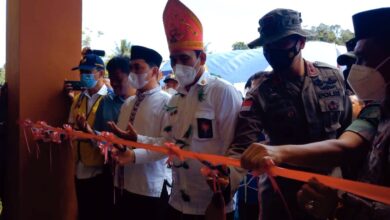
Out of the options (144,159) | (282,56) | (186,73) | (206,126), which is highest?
(282,56)

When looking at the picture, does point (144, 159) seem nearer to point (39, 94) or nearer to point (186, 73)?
point (186, 73)

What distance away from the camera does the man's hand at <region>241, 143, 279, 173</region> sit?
126 cm

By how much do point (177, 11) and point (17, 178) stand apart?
2225mm

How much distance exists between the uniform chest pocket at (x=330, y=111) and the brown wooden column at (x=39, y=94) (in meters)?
2.61

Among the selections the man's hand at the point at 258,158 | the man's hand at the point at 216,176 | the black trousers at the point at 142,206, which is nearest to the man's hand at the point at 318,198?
the man's hand at the point at 258,158

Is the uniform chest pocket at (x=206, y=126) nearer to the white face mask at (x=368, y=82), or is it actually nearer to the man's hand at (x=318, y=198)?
the white face mask at (x=368, y=82)

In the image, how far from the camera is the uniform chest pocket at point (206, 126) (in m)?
2.09

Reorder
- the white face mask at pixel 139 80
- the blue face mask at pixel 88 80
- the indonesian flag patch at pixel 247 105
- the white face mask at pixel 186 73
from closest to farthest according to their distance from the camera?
the indonesian flag patch at pixel 247 105, the white face mask at pixel 186 73, the white face mask at pixel 139 80, the blue face mask at pixel 88 80

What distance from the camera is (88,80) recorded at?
3.39 m

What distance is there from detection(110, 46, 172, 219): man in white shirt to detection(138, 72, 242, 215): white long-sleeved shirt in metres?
0.43

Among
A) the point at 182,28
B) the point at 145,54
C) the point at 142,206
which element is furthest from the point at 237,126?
the point at 145,54

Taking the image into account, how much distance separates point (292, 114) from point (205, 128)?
476 millimetres

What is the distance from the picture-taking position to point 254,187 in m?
3.02

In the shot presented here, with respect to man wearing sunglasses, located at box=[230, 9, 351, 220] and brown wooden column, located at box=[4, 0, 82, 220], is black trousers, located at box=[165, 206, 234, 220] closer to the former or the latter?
man wearing sunglasses, located at box=[230, 9, 351, 220]
